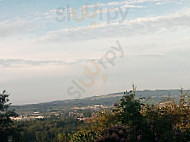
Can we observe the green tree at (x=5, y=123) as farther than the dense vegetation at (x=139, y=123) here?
Yes

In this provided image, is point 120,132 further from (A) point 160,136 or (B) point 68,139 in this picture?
(B) point 68,139

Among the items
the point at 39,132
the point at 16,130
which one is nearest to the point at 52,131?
the point at 39,132

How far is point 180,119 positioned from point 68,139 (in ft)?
14.7

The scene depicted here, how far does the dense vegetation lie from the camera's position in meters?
9.55

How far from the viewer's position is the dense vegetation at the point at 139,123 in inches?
376

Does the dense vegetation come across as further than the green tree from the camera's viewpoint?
No

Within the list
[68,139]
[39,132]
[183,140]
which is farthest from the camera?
[39,132]

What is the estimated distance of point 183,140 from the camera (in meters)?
9.10

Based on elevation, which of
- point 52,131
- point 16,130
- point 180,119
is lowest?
point 52,131

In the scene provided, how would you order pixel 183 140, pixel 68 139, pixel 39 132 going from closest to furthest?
1. pixel 183 140
2. pixel 68 139
3. pixel 39 132

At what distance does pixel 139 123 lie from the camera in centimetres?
994

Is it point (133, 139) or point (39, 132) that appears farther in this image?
point (39, 132)

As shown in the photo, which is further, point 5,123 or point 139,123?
point 5,123

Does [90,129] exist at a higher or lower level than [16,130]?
higher
